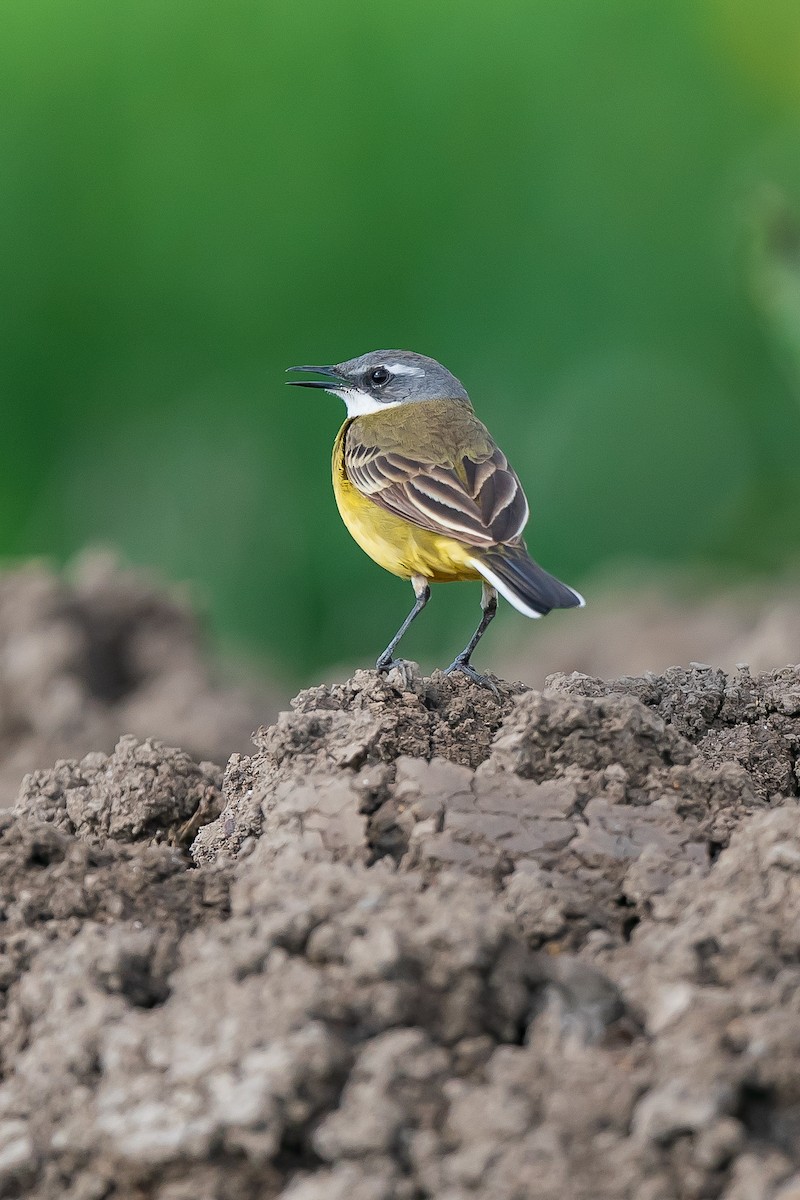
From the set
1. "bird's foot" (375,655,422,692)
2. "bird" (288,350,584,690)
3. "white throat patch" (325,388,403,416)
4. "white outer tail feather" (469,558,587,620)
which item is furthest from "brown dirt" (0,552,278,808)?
"bird's foot" (375,655,422,692)

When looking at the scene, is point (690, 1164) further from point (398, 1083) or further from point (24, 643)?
point (24, 643)

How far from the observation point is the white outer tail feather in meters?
3.88

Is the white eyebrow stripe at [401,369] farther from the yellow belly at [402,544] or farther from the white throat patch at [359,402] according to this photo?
the yellow belly at [402,544]

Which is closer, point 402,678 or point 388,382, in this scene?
point 402,678

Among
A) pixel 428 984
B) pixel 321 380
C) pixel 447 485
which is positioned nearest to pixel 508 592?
pixel 447 485

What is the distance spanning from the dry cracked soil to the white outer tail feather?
0.61 metres

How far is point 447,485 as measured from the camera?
4.69 metres

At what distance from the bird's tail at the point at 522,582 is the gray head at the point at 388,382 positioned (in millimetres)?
1471

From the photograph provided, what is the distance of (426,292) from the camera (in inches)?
401

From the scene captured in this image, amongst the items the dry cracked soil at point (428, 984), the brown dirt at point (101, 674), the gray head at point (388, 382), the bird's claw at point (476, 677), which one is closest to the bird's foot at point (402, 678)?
the bird's claw at point (476, 677)

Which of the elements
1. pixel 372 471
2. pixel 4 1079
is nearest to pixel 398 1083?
pixel 4 1079

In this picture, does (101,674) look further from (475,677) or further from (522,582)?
(475,677)

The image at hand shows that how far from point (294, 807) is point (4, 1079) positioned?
76cm

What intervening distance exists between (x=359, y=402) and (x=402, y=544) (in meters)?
1.30
